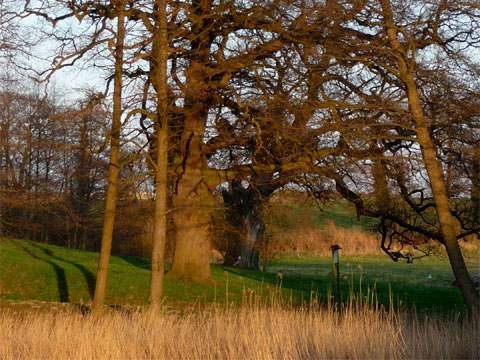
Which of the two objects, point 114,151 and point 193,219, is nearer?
point 114,151

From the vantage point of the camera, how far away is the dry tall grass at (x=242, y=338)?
8.86 meters

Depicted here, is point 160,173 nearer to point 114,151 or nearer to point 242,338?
point 114,151

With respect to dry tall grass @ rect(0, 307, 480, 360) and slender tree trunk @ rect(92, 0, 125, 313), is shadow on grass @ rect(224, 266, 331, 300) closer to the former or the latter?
slender tree trunk @ rect(92, 0, 125, 313)

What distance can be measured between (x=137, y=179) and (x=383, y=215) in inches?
245

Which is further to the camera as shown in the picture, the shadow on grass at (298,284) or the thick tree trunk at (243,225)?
the thick tree trunk at (243,225)

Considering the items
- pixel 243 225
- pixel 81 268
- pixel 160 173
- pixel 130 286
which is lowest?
pixel 130 286

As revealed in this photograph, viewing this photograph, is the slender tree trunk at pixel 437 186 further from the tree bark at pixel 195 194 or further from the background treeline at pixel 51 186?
the background treeline at pixel 51 186

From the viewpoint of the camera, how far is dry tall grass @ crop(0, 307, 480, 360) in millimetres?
8859

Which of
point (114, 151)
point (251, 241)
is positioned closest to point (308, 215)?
point (251, 241)

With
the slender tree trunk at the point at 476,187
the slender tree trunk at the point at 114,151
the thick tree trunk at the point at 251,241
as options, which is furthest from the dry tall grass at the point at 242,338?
the thick tree trunk at the point at 251,241

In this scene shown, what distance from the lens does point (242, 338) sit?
938 cm

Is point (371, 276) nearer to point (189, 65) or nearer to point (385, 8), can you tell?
point (189, 65)

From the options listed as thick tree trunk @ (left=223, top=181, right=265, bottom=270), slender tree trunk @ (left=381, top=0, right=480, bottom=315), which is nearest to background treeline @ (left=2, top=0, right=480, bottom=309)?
slender tree trunk @ (left=381, top=0, right=480, bottom=315)

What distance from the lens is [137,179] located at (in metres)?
16.8
